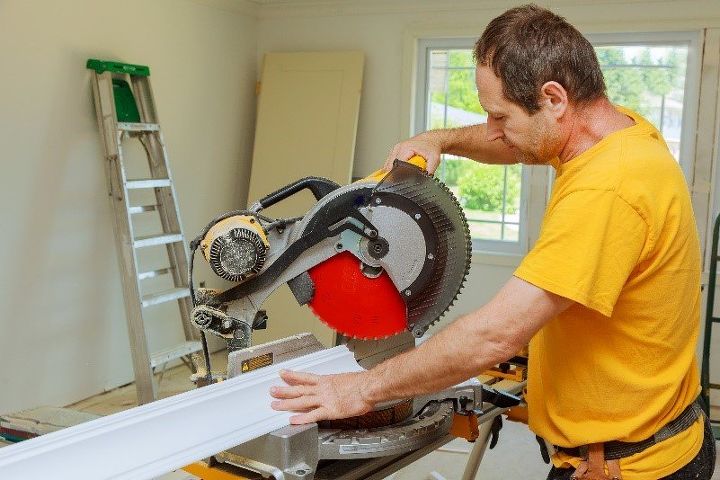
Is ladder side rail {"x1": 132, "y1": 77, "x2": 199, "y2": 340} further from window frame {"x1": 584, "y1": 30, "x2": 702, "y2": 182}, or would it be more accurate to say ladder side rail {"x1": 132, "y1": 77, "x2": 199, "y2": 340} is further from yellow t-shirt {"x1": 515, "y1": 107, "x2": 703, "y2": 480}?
yellow t-shirt {"x1": 515, "y1": 107, "x2": 703, "y2": 480}

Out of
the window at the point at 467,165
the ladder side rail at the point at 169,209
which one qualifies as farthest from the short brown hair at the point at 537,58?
the window at the point at 467,165

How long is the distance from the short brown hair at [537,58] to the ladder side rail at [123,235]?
114 inches

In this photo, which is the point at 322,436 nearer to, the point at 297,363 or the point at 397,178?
the point at 297,363

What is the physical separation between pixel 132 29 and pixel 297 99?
1.15 metres

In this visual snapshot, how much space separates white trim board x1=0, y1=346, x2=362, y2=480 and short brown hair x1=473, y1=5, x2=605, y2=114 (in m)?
0.69

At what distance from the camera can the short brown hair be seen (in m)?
1.24

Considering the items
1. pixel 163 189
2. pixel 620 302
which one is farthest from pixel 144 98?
pixel 620 302

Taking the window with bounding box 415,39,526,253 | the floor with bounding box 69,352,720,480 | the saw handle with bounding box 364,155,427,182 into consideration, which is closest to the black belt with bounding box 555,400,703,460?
the saw handle with bounding box 364,155,427,182

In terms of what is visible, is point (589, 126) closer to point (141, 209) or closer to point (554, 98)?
point (554, 98)

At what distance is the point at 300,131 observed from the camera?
4867mm

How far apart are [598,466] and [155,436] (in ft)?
2.49

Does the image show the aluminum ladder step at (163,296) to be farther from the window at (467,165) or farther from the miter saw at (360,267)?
the miter saw at (360,267)

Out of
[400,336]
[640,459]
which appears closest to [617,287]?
[640,459]

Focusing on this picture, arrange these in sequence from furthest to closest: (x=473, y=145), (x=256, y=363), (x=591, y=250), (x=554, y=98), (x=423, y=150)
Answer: (x=473, y=145) < (x=423, y=150) < (x=256, y=363) < (x=554, y=98) < (x=591, y=250)
